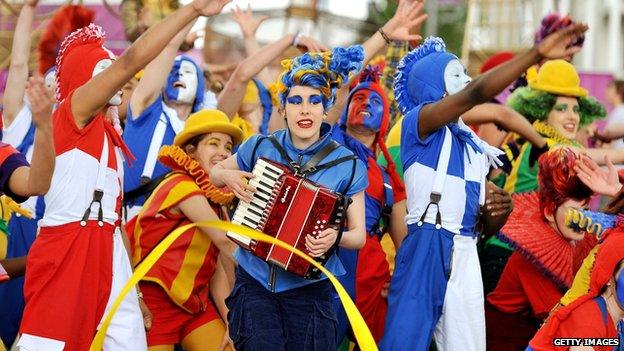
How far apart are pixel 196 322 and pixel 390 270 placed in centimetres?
144

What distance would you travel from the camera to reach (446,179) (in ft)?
25.2

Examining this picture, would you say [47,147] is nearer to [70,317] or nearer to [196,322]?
[70,317]

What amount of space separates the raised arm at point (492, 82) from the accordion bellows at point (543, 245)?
107cm

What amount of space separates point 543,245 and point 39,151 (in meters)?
3.29

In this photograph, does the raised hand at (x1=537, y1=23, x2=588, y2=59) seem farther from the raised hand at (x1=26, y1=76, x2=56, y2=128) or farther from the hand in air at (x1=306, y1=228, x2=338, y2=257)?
the raised hand at (x1=26, y1=76, x2=56, y2=128)

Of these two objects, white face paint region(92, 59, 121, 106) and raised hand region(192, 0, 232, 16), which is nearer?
raised hand region(192, 0, 232, 16)

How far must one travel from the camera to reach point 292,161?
7109 mm

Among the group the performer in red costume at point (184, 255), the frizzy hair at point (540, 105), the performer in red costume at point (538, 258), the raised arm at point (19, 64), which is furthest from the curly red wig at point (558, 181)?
the raised arm at point (19, 64)

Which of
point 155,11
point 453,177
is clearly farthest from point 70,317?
point 155,11

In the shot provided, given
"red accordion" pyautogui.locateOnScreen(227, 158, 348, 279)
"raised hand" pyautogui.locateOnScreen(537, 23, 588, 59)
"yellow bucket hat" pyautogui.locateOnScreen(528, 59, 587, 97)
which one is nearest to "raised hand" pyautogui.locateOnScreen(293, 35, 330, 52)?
"yellow bucket hat" pyautogui.locateOnScreen(528, 59, 587, 97)

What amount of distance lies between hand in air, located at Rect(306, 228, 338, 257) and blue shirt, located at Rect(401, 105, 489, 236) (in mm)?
984

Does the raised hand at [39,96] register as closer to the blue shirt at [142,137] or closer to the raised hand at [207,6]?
the raised hand at [207,6]

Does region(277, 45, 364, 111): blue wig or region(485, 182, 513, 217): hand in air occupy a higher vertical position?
region(277, 45, 364, 111): blue wig

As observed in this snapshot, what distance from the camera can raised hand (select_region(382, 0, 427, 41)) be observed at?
8414 mm
